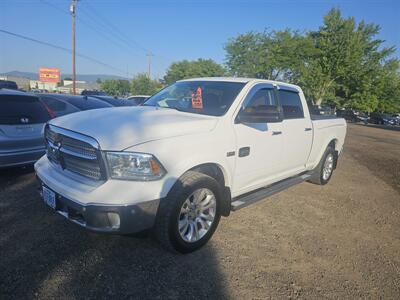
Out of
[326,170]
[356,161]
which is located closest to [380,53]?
[356,161]

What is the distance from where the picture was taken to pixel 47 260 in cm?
286

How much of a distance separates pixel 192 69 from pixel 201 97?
6226 cm

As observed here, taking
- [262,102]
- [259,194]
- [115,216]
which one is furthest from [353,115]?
[115,216]

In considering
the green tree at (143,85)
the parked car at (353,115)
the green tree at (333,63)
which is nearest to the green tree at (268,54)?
the green tree at (333,63)

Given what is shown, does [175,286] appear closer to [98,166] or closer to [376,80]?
[98,166]

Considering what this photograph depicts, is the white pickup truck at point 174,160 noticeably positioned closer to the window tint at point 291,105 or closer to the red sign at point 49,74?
the window tint at point 291,105

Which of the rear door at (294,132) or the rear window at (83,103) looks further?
the rear window at (83,103)

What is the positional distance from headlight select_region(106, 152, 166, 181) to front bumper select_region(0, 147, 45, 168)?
2.92 metres

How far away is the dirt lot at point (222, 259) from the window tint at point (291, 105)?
1.51 metres

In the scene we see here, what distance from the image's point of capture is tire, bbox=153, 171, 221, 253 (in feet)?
9.21

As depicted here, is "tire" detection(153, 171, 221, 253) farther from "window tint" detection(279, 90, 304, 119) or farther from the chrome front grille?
"window tint" detection(279, 90, 304, 119)

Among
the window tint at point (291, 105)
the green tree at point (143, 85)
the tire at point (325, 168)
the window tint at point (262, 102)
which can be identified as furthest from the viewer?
the green tree at point (143, 85)

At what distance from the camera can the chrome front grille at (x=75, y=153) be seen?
269 centimetres

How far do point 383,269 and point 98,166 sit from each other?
10.3 ft
